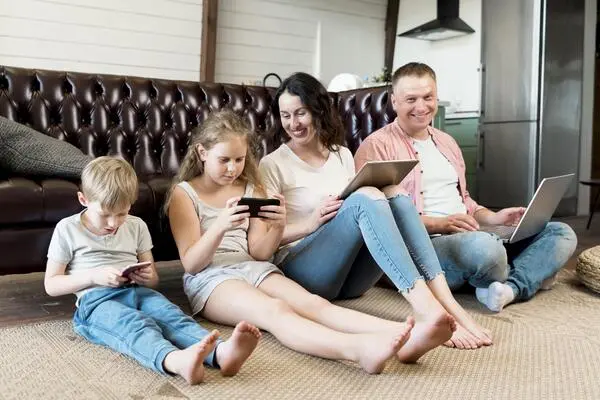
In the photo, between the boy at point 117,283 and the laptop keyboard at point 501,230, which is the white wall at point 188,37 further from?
the laptop keyboard at point 501,230

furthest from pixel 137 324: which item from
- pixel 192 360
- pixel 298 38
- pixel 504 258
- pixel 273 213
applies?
pixel 298 38

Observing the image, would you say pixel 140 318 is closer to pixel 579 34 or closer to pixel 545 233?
pixel 545 233

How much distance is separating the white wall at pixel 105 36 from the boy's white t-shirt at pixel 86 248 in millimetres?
3145

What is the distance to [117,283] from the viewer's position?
159 cm

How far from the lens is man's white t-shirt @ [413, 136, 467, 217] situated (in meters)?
2.30

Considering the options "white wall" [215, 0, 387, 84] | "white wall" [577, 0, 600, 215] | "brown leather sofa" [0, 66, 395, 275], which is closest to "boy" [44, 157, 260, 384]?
"brown leather sofa" [0, 66, 395, 275]

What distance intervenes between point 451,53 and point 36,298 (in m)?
4.58

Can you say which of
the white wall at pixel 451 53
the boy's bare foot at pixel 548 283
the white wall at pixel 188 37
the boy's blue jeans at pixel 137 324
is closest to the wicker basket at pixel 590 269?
the boy's bare foot at pixel 548 283

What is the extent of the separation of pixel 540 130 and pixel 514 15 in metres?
0.99

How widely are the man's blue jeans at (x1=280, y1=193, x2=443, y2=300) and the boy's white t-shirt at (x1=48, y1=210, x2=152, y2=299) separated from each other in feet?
1.65

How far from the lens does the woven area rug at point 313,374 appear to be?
138 cm

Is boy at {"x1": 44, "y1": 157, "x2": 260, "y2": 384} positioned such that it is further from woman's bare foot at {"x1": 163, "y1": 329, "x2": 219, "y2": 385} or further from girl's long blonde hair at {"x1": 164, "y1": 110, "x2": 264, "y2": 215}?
girl's long blonde hair at {"x1": 164, "y1": 110, "x2": 264, "y2": 215}

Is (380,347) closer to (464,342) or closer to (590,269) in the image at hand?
(464,342)

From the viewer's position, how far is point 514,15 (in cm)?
507
